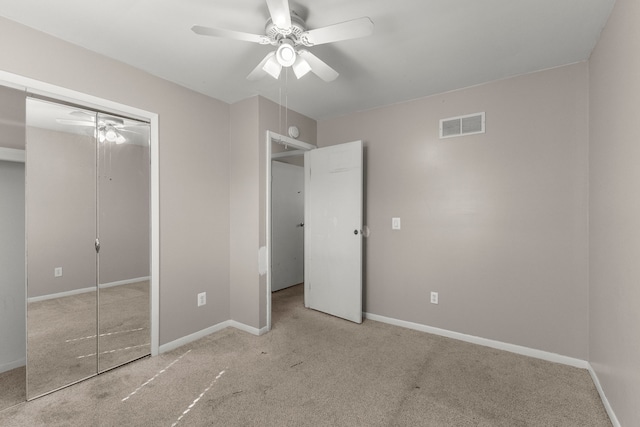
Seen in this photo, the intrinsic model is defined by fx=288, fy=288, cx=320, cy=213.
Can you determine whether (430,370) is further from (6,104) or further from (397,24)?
(6,104)

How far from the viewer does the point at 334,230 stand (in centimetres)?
333

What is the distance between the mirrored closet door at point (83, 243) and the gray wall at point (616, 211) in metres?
3.12

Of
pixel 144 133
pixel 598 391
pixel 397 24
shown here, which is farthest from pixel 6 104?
pixel 598 391

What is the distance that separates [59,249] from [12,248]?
1.27 feet

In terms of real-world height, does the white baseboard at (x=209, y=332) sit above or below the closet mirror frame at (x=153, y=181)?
below

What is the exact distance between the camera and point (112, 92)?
2186mm

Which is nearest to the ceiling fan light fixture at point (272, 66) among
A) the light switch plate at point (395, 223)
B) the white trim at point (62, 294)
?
the light switch plate at point (395, 223)

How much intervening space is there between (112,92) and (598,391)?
4.04 m

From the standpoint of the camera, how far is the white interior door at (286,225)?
4.42 m

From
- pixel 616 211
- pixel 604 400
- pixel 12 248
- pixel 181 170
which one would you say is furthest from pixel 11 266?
pixel 604 400

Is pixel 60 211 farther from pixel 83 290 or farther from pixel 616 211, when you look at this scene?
pixel 616 211

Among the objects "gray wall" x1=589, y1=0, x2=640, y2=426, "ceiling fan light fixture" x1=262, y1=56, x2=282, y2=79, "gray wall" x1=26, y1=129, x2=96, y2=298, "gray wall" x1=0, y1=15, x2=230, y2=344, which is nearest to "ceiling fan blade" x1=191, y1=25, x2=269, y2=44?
"ceiling fan light fixture" x1=262, y1=56, x2=282, y2=79

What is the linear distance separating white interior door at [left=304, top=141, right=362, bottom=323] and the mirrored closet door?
69.5 inches

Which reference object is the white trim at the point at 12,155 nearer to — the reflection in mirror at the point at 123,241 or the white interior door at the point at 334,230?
the reflection in mirror at the point at 123,241
